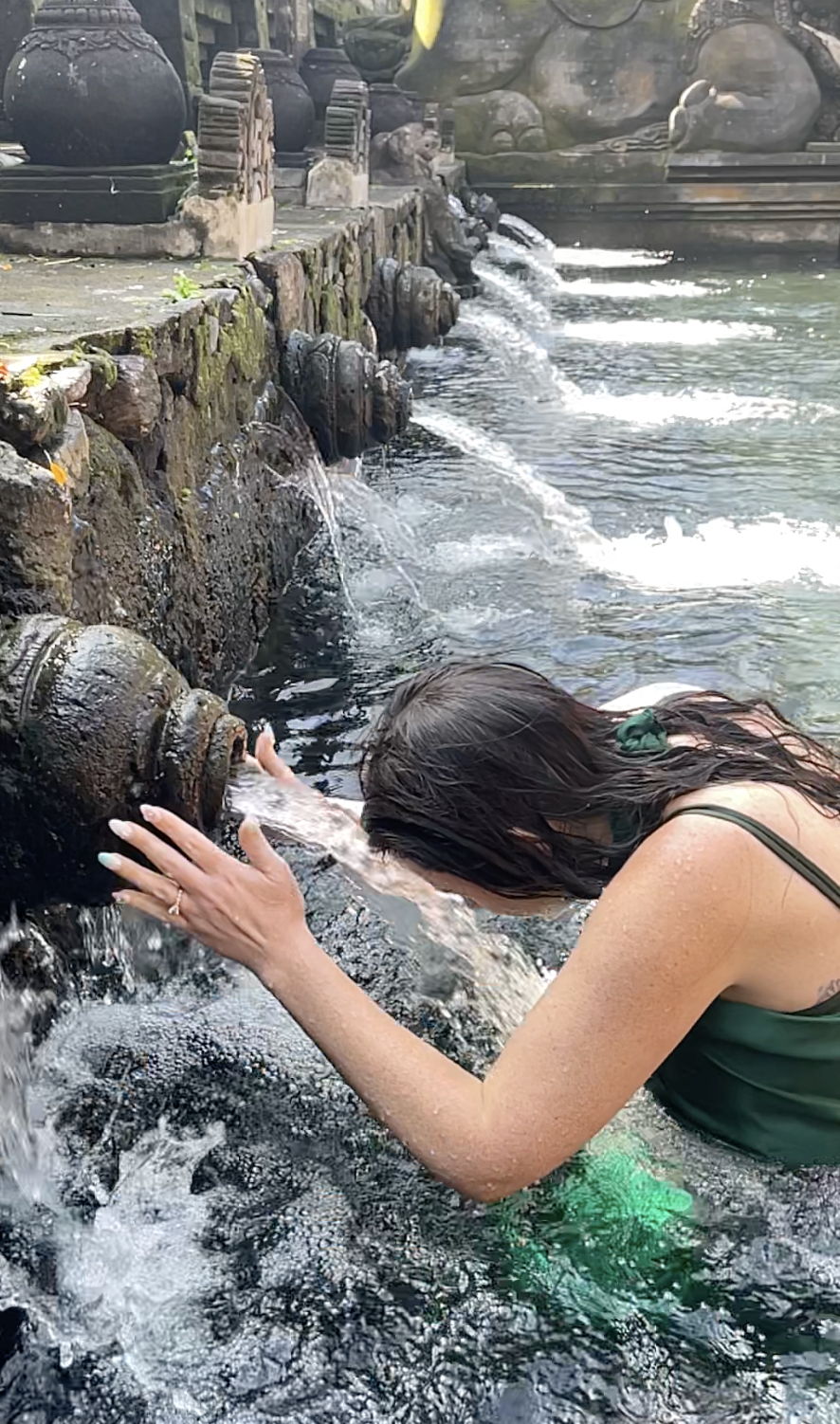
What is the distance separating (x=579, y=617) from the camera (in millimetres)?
5344

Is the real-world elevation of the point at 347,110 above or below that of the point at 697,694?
above

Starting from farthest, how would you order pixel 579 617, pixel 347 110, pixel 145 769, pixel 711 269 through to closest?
pixel 711 269
pixel 347 110
pixel 579 617
pixel 145 769

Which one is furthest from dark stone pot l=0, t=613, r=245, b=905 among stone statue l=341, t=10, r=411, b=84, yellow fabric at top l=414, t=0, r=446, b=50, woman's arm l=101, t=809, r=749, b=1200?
yellow fabric at top l=414, t=0, r=446, b=50

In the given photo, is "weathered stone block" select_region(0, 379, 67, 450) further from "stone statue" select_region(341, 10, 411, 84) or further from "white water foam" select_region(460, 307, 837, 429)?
"stone statue" select_region(341, 10, 411, 84)

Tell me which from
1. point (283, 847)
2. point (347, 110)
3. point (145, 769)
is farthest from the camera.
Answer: point (347, 110)

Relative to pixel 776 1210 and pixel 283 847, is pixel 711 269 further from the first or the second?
pixel 776 1210

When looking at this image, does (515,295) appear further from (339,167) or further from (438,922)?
(438,922)

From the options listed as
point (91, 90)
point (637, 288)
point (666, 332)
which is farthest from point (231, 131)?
point (637, 288)

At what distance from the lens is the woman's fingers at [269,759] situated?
7.59ft

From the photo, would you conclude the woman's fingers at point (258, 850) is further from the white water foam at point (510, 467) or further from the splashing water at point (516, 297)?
the splashing water at point (516, 297)

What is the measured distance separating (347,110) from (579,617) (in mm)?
6616

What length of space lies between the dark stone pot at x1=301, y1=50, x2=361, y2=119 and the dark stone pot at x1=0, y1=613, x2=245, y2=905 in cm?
1272

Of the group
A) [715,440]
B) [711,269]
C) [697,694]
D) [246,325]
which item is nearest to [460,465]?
[715,440]

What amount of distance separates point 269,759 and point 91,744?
35 centimetres
